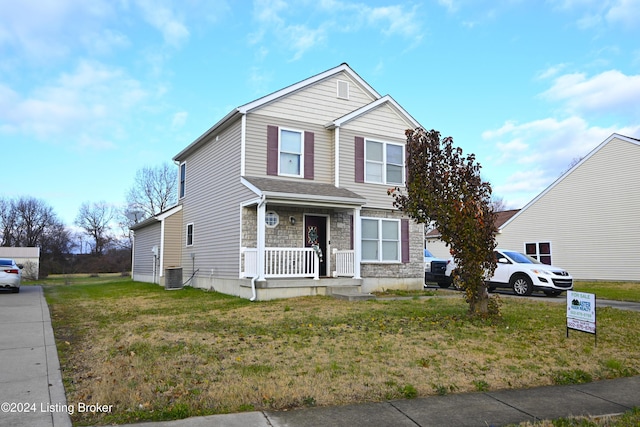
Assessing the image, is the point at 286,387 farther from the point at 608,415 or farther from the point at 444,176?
the point at 444,176

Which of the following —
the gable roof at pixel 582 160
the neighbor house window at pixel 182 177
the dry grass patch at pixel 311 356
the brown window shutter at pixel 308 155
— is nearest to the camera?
the dry grass patch at pixel 311 356

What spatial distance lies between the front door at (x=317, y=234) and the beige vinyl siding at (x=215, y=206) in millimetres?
2248

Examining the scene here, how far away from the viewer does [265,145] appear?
575 inches

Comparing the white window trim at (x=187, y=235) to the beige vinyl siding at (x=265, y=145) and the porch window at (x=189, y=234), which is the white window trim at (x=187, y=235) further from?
the beige vinyl siding at (x=265, y=145)

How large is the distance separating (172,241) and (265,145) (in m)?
7.56

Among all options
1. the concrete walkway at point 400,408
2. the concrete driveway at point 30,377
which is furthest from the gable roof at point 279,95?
the concrete walkway at point 400,408

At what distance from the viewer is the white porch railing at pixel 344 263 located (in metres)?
14.5

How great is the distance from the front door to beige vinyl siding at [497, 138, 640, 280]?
15980 millimetres

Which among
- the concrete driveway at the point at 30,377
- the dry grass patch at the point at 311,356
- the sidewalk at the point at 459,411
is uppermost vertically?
the dry grass patch at the point at 311,356

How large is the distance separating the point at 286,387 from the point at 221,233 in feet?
36.6

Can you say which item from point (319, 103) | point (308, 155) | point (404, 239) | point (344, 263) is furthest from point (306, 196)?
point (404, 239)

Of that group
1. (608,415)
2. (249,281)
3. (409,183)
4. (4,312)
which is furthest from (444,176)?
(4,312)

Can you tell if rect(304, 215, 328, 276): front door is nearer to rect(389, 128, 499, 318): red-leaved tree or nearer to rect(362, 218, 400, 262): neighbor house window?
rect(362, 218, 400, 262): neighbor house window

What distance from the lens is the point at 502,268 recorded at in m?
15.8
